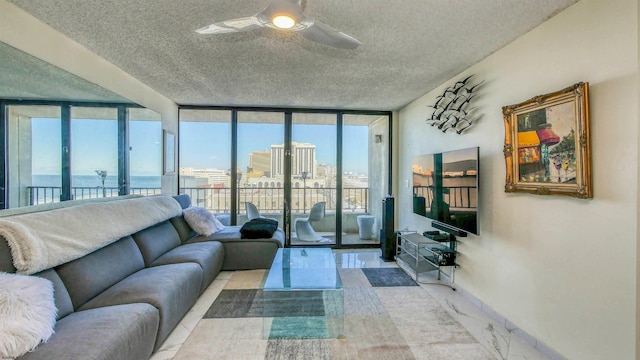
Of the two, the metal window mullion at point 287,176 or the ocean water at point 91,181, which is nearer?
the ocean water at point 91,181

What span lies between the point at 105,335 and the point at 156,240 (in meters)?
1.59

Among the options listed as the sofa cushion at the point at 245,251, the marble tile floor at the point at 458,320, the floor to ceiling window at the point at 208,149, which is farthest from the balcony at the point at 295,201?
the marble tile floor at the point at 458,320

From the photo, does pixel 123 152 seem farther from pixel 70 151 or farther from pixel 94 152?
pixel 70 151

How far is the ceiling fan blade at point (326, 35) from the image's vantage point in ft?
5.49

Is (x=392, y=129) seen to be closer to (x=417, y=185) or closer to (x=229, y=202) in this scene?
(x=417, y=185)

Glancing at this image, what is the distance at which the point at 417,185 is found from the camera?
3.60m

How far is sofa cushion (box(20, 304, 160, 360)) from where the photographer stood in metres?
1.34

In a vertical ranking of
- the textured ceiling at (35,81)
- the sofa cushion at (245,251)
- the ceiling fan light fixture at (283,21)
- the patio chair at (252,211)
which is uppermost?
the ceiling fan light fixture at (283,21)

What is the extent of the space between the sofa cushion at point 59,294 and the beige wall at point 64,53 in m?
1.54

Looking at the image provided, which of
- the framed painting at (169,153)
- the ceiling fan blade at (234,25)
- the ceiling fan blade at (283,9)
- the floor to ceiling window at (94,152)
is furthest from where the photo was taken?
the framed painting at (169,153)

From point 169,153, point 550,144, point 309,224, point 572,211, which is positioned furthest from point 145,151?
point 572,211

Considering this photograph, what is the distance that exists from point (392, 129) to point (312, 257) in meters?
2.76

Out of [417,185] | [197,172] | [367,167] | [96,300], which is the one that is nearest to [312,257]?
[417,185]

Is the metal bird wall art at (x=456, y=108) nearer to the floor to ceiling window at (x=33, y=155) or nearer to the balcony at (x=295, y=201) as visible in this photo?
the balcony at (x=295, y=201)
